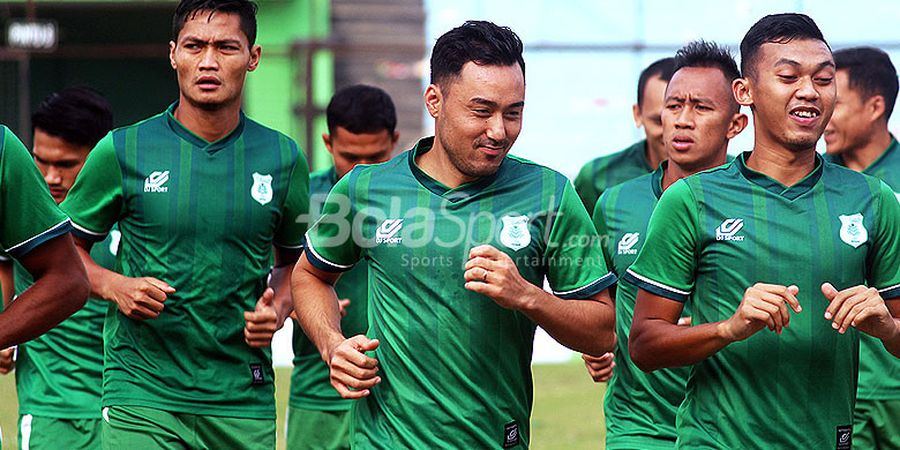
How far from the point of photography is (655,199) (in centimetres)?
682

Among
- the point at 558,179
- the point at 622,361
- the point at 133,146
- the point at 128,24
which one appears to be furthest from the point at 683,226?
the point at 128,24

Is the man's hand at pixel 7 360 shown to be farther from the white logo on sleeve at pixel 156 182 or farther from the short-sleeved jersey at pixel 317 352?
the white logo on sleeve at pixel 156 182

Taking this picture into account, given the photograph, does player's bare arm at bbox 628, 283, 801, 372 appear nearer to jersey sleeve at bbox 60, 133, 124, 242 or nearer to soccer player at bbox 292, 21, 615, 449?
soccer player at bbox 292, 21, 615, 449

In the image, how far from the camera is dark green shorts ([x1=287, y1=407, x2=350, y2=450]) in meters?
8.18

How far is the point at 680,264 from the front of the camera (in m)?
4.96

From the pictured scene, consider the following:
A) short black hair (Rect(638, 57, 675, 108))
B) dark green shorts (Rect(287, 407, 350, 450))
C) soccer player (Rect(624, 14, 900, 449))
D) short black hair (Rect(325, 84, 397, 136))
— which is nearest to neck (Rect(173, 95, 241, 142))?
short black hair (Rect(325, 84, 397, 136))

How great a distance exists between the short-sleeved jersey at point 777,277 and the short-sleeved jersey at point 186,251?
1.99 m

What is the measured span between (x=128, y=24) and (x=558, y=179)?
1846cm

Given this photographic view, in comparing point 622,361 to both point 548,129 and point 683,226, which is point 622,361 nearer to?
point 683,226

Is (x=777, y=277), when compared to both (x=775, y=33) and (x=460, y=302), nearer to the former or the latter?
(x=775, y=33)

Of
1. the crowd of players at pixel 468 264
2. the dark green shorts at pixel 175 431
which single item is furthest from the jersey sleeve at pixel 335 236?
the dark green shorts at pixel 175 431

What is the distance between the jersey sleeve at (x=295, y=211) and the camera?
6484mm

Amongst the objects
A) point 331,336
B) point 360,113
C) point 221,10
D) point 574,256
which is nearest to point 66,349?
point 360,113

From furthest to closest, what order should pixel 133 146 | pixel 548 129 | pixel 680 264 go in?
pixel 548 129, pixel 133 146, pixel 680 264
